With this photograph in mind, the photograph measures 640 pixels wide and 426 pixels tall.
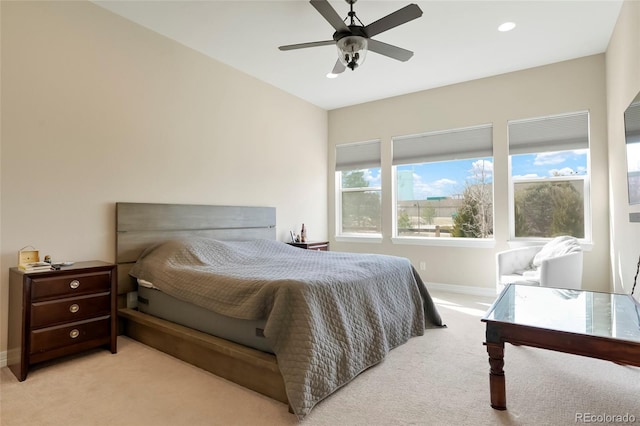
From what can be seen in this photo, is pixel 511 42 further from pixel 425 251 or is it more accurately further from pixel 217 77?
pixel 217 77

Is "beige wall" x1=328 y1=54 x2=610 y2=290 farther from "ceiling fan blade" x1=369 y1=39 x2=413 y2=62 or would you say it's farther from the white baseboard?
"ceiling fan blade" x1=369 y1=39 x2=413 y2=62

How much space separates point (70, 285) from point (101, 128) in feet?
4.50

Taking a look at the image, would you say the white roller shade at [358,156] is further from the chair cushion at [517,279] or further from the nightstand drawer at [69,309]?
the nightstand drawer at [69,309]

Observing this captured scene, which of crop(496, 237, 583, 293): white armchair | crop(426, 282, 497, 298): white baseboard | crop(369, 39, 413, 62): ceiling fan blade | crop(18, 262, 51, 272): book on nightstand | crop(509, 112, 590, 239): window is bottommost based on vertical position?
crop(426, 282, 497, 298): white baseboard

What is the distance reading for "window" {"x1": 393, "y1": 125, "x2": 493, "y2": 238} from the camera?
4.64 metres

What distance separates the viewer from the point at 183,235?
3.51m

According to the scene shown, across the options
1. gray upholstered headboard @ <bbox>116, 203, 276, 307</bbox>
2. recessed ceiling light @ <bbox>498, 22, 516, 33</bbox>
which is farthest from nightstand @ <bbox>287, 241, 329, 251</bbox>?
recessed ceiling light @ <bbox>498, 22, 516, 33</bbox>

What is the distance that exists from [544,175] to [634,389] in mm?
2785

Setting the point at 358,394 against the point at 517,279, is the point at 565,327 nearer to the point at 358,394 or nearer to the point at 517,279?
the point at 358,394

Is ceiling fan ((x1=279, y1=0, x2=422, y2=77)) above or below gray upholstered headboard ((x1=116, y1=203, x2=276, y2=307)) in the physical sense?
above

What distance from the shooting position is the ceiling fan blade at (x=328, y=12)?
216 centimetres

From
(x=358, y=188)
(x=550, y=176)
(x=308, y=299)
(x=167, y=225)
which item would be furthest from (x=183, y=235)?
(x=550, y=176)

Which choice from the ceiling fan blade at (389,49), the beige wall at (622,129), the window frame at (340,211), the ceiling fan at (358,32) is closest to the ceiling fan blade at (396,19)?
the ceiling fan at (358,32)

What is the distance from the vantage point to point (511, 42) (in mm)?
3559
